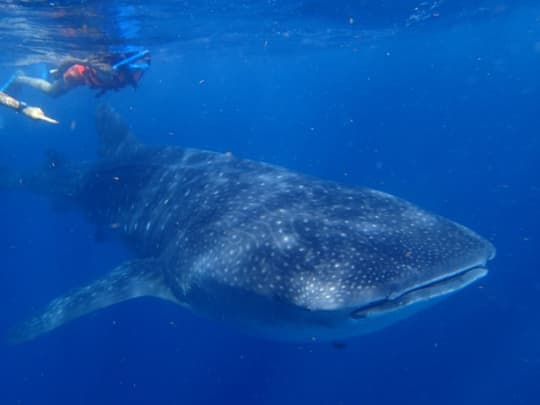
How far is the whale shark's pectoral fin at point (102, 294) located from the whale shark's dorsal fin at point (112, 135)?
13.5 feet

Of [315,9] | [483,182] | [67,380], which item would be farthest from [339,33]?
[67,380]

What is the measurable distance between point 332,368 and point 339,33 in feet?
99.8

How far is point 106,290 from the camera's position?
6426mm

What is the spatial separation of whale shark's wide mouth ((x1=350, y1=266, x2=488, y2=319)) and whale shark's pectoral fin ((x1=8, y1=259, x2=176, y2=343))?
311 centimetres

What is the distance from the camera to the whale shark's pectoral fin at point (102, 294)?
241 inches

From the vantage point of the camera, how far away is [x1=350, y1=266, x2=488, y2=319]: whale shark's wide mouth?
146 inches

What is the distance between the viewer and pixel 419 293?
3746 mm

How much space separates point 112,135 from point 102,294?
558cm

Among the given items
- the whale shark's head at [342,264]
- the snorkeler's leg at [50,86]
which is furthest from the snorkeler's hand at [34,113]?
the whale shark's head at [342,264]

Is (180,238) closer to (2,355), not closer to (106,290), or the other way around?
(106,290)

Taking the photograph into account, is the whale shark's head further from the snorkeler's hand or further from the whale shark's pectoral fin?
the snorkeler's hand

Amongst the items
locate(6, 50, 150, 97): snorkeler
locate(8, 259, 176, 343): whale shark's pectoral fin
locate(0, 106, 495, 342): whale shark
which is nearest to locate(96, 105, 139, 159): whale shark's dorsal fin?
locate(6, 50, 150, 97): snorkeler

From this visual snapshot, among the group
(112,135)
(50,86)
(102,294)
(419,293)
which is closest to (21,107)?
(112,135)

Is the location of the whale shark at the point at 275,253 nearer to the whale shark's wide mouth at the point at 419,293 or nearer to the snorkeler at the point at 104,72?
the whale shark's wide mouth at the point at 419,293
